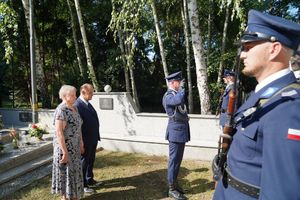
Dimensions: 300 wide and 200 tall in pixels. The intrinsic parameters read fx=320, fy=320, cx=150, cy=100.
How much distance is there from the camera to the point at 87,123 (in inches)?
217

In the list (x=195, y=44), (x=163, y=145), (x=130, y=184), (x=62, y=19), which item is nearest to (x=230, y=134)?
(x=130, y=184)

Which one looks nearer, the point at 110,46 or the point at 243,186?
the point at 243,186

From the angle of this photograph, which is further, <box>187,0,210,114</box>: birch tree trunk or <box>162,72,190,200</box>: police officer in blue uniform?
<box>187,0,210,114</box>: birch tree trunk

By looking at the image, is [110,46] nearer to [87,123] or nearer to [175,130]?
[87,123]

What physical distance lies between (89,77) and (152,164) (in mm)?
4553

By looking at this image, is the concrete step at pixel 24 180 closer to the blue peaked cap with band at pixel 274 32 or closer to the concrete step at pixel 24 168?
the concrete step at pixel 24 168

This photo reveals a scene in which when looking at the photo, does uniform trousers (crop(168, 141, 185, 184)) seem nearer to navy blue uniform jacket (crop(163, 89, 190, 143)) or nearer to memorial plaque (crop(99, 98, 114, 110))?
navy blue uniform jacket (crop(163, 89, 190, 143))

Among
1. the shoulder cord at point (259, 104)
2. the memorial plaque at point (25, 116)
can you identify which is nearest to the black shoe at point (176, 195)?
the shoulder cord at point (259, 104)

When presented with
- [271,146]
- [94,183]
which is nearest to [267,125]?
[271,146]

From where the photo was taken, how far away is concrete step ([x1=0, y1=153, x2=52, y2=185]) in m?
5.88

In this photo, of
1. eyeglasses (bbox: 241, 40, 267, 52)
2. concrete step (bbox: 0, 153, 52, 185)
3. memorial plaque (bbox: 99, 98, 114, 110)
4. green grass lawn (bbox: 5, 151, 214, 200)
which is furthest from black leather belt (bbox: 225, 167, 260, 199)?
memorial plaque (bbox: 99, 98, 114, 110)

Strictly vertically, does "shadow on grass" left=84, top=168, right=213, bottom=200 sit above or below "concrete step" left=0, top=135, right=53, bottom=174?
below

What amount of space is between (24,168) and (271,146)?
19.5ft

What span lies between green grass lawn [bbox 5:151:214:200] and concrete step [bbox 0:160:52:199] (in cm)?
15
